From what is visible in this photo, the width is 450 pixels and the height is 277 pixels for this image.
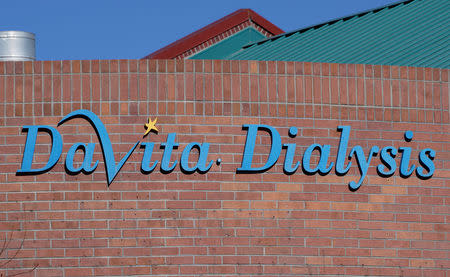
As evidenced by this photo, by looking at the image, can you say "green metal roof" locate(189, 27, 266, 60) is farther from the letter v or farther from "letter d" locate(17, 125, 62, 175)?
"letter d" locate(17, 125, 62, 175)

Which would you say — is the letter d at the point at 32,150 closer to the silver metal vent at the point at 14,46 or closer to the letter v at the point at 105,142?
the letter v at the point at 105,142

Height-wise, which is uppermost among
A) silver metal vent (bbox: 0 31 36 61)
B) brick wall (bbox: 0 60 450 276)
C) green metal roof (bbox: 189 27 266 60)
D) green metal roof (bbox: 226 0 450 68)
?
green metal roof (bbox: 189 27 266 60)

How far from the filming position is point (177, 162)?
1288 centimetres

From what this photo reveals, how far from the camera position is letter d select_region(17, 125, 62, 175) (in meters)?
12.8

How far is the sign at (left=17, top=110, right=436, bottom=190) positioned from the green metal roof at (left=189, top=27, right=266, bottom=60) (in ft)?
40.7

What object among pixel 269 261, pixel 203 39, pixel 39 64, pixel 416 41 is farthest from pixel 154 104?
pixel 203 39

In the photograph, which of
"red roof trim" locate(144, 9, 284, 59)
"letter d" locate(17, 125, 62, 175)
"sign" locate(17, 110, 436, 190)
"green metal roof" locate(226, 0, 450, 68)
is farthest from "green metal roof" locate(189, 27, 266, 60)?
"letter d" locate(17, 125, 62, 175)

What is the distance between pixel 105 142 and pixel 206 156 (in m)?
1.38

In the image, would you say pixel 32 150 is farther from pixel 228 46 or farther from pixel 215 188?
pixel 228 46

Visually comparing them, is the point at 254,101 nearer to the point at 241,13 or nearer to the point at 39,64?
the point at 39,64

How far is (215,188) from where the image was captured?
507 inches

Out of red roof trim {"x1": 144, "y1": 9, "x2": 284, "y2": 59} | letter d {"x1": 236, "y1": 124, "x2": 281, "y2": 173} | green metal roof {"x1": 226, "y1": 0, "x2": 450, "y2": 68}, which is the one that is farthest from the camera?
red roof trim {"x1": 144, "y1": 9, "x2": 284, "y2": 59}

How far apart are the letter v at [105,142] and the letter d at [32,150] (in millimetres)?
198

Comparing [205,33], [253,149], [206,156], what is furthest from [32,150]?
[205,33]
